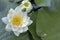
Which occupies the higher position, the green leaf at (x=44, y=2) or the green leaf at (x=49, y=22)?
the green leaf at (x=44, y=2)

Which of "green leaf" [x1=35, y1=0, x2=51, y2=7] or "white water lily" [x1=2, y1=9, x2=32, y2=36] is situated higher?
"green leaf" [x1=35, y1=0, x2=51, y2=7]

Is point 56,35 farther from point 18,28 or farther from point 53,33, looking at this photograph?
point 18,28

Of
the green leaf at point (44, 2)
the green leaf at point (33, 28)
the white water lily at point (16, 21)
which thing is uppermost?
the green leaf at point (44, 2)

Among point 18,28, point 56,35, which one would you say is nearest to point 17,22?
point 18,28

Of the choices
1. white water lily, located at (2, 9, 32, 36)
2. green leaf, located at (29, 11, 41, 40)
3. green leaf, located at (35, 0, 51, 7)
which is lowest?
green leaf, located at (29, 11, 41, 40)

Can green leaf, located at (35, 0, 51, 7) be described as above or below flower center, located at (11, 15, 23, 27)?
above
